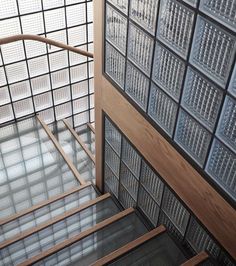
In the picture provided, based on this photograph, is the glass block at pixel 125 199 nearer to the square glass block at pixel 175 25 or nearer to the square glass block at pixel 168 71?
the square glass block at pixel 168 71

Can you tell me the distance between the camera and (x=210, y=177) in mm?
4145

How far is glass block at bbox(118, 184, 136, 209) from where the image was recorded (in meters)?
6.87

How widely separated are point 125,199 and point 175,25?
164 inches

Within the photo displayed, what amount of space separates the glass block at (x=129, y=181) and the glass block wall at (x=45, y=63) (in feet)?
13.3

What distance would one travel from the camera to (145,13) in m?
4.12

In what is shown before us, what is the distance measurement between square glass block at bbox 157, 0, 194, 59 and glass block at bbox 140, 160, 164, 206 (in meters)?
2.30

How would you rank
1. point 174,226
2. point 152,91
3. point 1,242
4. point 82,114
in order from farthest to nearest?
point 82,114 → point 1,242 → point 174,226 → point 152,91

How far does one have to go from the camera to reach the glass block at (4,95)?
29.9ft

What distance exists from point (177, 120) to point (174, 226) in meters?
2.22

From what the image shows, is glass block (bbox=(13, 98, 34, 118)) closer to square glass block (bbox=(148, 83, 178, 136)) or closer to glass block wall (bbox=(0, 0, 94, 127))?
glass block wall (bbox=(0, 0, 94, 127))

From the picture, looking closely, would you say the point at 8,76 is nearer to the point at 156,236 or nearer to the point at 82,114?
the point at 82,114

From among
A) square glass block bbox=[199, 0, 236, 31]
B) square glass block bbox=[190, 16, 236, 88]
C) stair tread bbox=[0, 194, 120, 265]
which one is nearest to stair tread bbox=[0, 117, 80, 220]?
stair tread bbox=[0, 194, 120, 265]

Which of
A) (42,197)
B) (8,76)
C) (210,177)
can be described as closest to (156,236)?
(210,177)

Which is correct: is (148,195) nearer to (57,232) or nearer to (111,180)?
(111,180)
